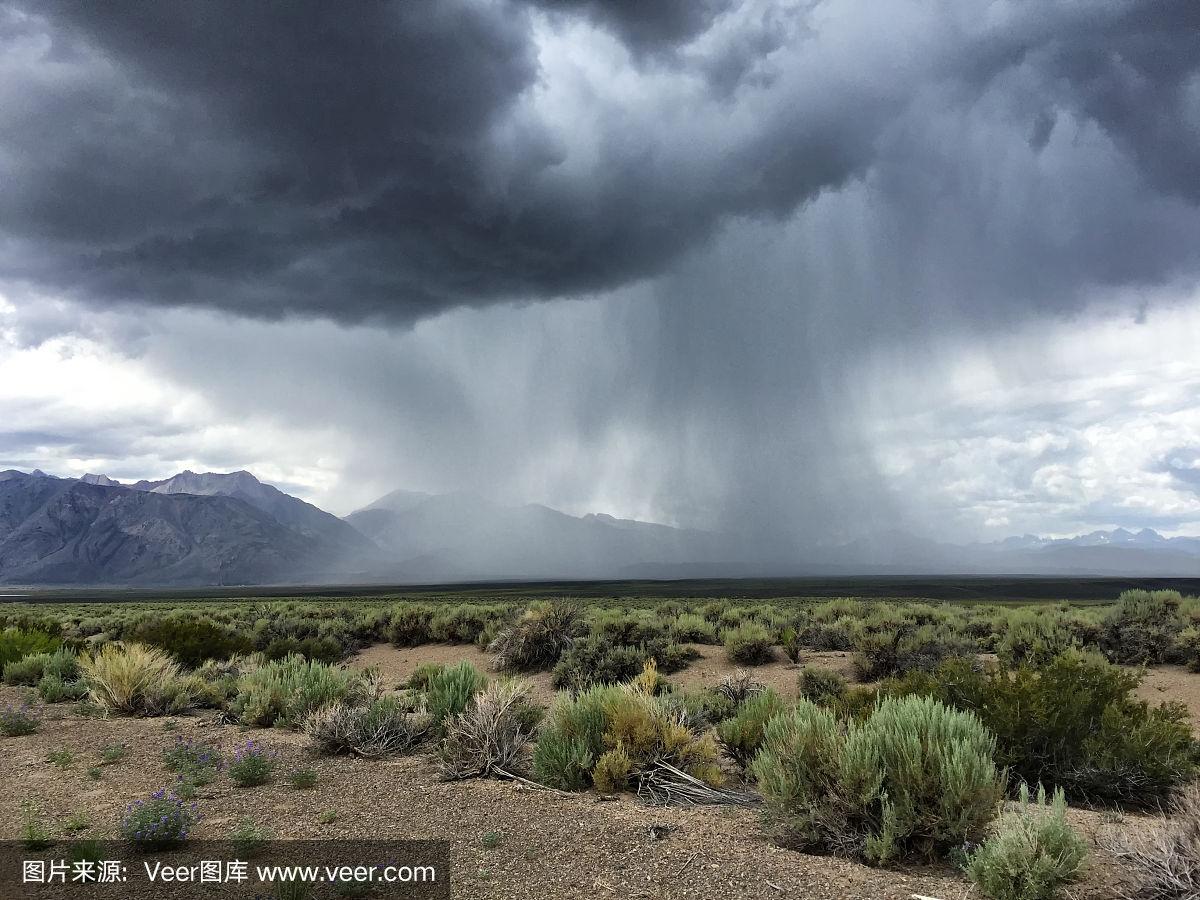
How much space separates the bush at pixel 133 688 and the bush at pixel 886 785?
37.4 ft

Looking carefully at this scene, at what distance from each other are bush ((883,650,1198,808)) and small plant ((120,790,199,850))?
840cm

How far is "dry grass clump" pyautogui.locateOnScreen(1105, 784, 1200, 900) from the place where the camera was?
4699 millimetres

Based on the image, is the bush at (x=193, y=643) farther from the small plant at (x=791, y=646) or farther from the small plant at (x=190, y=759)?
the small plant at (x=791, y=646)

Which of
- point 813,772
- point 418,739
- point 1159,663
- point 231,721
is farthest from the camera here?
point 1159,663

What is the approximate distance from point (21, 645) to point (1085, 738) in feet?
79.0

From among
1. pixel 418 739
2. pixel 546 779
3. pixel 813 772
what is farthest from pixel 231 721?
pixel 813 772

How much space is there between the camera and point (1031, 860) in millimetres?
4926

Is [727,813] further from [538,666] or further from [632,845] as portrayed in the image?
[538,666]

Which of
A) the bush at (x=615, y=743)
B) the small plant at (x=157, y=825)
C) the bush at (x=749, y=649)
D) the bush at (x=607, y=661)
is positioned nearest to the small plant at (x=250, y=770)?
the small plant at (x=157, y=825)

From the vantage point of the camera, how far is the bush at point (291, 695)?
11250 mm

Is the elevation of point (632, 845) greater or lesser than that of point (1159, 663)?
greater

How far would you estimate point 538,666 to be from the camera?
21.4 metres

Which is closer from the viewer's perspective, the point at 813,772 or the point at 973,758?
the point at 973,758

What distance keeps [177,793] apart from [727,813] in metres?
6.08
